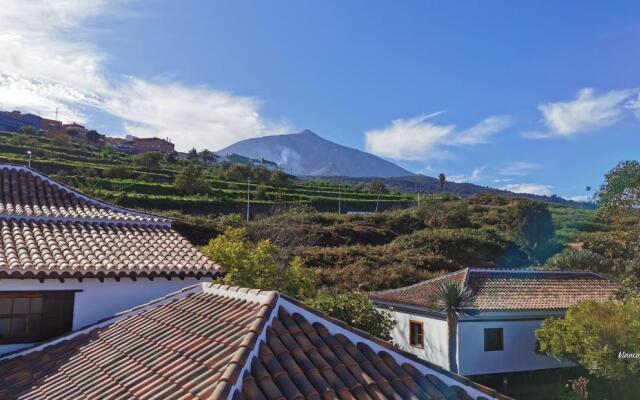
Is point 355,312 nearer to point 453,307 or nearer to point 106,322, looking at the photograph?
point 453,307

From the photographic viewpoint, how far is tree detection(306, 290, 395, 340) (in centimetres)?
1543

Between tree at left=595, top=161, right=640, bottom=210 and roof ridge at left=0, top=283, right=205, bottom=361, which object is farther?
tree at left=595, top=161, right=640, bottom=210

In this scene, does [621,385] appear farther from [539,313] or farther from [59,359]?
[59,359]

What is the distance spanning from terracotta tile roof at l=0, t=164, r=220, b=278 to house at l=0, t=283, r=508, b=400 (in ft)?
4.85

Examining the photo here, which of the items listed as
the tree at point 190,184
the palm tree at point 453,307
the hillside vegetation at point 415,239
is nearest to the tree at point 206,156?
the tree at point 190,184

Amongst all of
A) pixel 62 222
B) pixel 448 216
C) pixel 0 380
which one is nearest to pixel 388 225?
pixel 448 216

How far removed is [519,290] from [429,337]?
462 centimetres

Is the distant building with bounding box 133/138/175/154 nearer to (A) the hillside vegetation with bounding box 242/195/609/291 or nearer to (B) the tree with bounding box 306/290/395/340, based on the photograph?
(A) the hillside vegetation with bounding box 242/195/609/291

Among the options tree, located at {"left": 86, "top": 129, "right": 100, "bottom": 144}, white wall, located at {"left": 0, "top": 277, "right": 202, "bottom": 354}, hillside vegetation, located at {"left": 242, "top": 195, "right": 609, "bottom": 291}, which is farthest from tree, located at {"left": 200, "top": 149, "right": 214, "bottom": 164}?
white wall, located at {"left": 0, "top": 277, "right": 202, "bottom": 354}

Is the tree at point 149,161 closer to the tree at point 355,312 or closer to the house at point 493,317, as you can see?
the house at point 493,317

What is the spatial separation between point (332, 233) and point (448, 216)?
14933 mm

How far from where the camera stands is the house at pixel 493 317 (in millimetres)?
17750

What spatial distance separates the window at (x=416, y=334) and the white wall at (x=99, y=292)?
13.0m

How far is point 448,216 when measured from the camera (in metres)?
49.1
